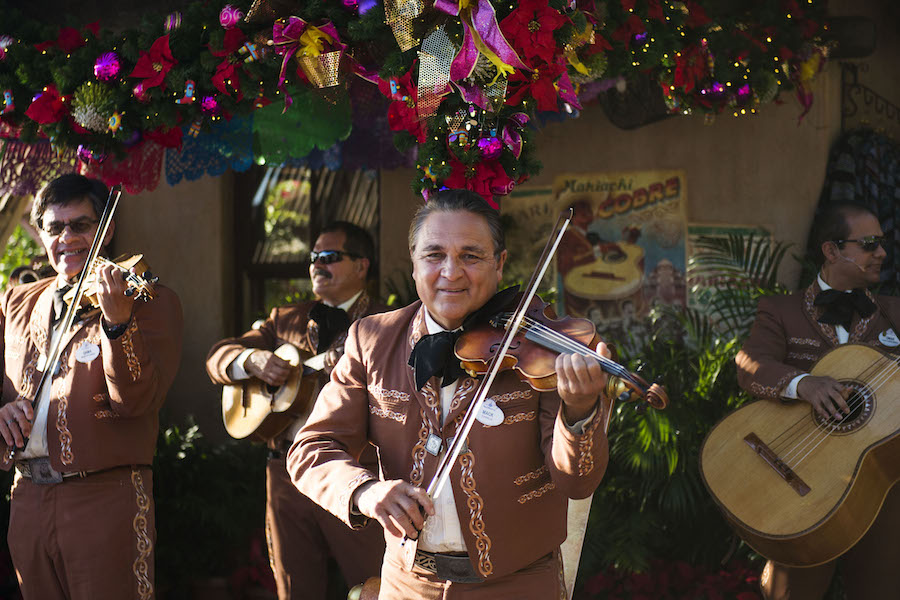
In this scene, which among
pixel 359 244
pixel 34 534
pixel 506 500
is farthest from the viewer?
pixel 359 244

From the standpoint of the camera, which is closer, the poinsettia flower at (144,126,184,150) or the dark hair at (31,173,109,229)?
the dark hair at (31,173,109,229)

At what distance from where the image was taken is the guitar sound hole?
380 centimetres

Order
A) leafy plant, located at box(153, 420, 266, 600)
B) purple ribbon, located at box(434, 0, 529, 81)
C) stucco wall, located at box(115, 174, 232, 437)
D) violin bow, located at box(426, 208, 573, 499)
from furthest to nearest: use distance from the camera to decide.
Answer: stucco wall, located at box(115, 174, 232, 437) < leafy plant, located at box(153, 420, 266, 600) < purple ribbon, located at box(434, 0, 529, 81) < violin bow, located at box(426, 208, 573, 499)

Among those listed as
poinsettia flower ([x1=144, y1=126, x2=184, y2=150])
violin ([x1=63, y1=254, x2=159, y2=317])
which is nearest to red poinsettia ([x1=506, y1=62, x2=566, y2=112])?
violin ([x1=63, y1=254, x2=159, y2=317])

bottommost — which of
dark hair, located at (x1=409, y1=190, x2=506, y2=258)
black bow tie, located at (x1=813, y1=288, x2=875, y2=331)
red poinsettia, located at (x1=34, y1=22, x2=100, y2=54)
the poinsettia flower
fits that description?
black bow tie, located at (x1=813, y1=288, x2=875, y2=331)

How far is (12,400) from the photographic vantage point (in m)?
3.94

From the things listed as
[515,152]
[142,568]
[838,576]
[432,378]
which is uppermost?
[515,152]

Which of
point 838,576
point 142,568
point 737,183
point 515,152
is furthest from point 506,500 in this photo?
point 737,183

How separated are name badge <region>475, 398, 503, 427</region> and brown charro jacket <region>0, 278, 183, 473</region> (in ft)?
5.44

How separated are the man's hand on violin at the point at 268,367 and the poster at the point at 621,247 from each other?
87.6 inches

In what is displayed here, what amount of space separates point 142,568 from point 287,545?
2.87ft

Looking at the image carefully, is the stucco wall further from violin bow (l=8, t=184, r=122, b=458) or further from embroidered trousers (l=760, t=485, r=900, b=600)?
embroidered trousers (l=760, t=485, r=900, b=600)

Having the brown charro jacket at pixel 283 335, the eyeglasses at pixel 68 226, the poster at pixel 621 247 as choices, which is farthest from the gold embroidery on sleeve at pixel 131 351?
the poster at pixel 621 247

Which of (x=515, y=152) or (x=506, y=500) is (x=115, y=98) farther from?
(x=506, y=500)
